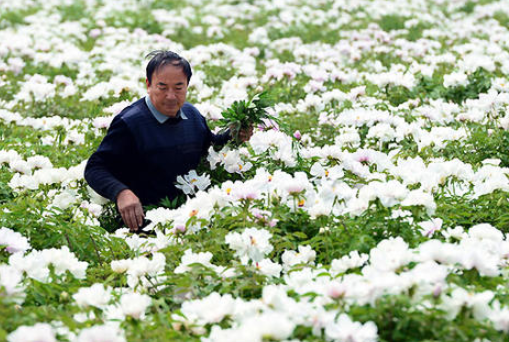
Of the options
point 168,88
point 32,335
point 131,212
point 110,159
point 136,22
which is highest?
point 136,22

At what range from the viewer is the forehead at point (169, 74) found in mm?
3357

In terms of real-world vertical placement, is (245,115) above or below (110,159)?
above

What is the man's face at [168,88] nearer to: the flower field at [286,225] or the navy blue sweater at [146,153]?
the navy blue sweater at [146,153]

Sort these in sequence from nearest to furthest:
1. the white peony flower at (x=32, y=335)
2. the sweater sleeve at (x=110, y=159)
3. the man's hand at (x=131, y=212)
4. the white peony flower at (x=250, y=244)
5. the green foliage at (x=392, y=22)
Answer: the white peony flower at (x=32, y=335) < the white peony flower at (x=250, y=244) < the man's hand at (x=131, y=212) < the sweater sleeve at (x=110, y=159) < the green foliage at (x=392, y=22)

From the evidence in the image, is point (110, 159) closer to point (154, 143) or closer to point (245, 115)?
point (154, 143)

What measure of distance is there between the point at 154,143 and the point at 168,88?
1.01 ft

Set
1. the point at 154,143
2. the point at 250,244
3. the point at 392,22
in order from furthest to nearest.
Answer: the point at 392,22 → the point at 154,143 → the point at 250,244

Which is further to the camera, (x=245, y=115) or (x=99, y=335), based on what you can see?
(x=245, y=115)

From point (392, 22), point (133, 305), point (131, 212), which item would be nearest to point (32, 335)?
point (133, 305)

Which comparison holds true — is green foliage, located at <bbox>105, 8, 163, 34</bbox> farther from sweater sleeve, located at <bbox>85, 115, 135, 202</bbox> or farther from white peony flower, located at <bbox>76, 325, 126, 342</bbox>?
white peony flower, located at <bbox>76, 325, 126, 342</bbox>

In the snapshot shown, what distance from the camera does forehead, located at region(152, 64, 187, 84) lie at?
3.36 m

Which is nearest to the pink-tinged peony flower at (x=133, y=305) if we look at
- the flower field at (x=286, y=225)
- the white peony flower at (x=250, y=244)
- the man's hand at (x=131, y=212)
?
the flower field at (x=286, y=225)

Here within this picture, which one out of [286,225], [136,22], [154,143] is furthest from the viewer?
[136,22]

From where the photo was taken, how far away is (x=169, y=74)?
3.36 metres
